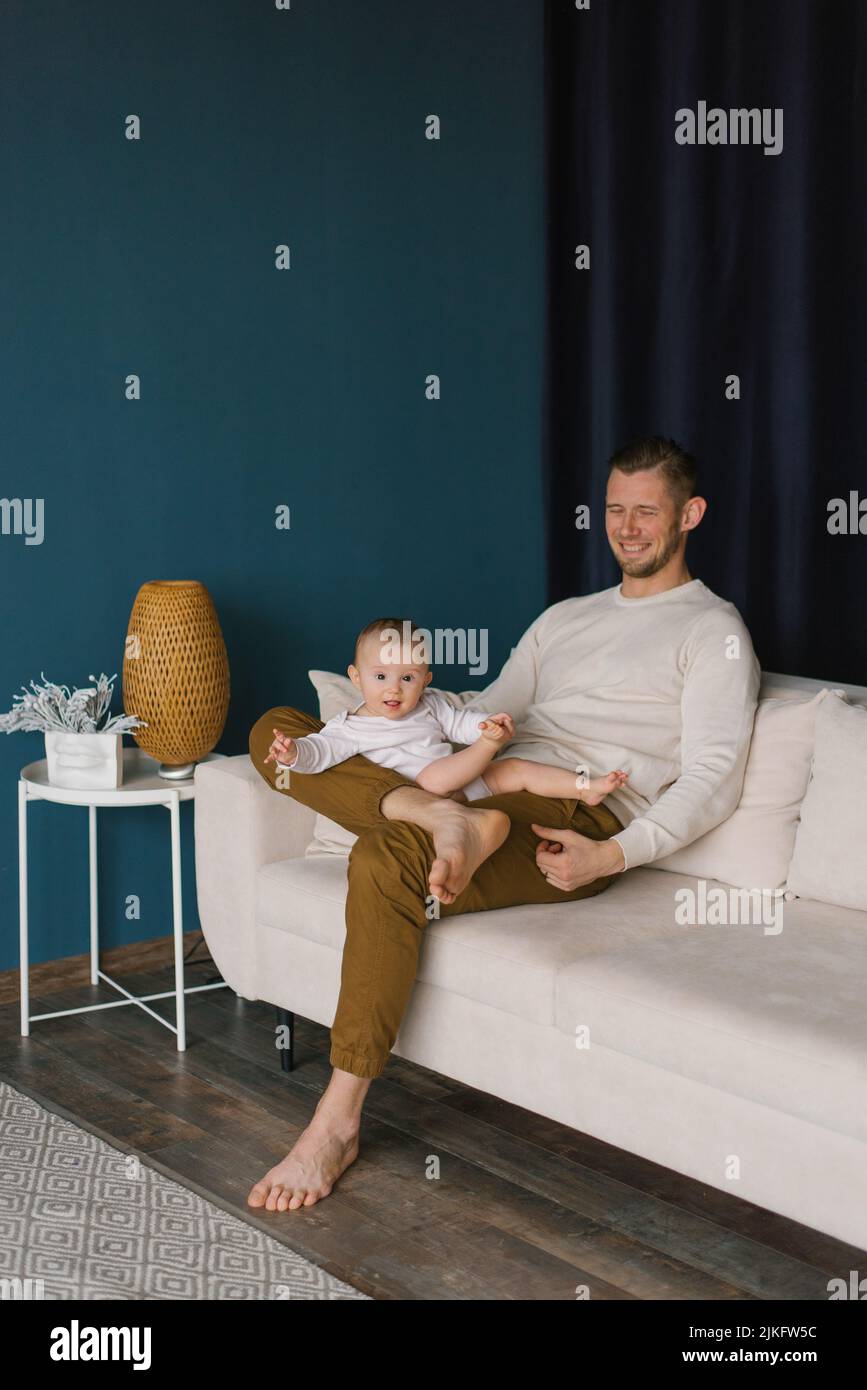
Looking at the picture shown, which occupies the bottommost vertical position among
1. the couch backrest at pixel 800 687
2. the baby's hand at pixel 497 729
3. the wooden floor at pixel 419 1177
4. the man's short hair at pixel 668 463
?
the wooden floor at pixel 419 1177

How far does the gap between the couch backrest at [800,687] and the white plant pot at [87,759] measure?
1232 millimetres

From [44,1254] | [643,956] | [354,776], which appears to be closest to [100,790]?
[354,776]

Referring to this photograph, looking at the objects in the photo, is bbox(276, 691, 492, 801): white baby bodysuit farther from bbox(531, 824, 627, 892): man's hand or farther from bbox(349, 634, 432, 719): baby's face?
bbox(531, 824, 627, 892): man's hand

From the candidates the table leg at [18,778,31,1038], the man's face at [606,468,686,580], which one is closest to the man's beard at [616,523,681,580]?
the man's face at [606,468,686,580]

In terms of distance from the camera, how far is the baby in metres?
2.50

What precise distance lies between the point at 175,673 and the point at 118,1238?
116 centimetres

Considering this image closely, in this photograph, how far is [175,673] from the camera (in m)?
2.96

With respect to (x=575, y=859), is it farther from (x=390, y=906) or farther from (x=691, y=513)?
(x=691, y=513)

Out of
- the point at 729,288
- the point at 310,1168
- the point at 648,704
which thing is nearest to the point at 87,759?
the point at 310,1168

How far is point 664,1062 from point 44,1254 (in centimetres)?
92

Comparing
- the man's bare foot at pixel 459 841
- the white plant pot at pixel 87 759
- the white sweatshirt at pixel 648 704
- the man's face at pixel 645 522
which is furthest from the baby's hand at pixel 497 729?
the white plant pot at pixel 87 759

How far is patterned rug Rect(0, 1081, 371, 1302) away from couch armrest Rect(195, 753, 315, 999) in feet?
1.47

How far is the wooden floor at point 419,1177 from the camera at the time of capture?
6.78 feet

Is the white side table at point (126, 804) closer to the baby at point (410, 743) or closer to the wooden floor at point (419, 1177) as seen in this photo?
the wooden floor at point (419, 1177)
